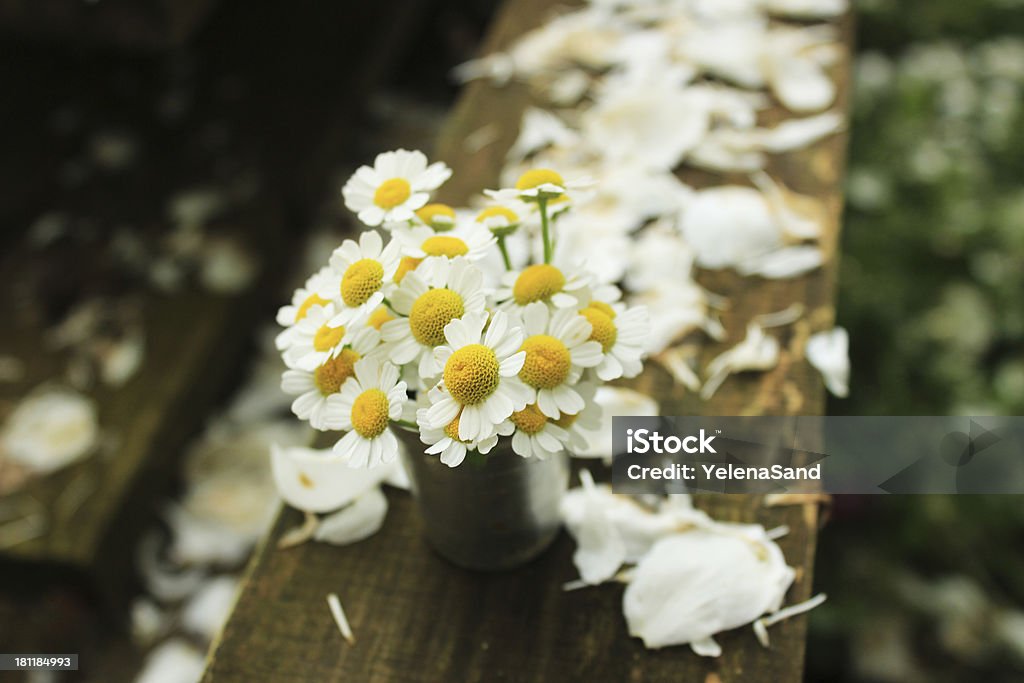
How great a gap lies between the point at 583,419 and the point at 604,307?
7 centimetres

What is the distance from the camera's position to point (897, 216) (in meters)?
1.51

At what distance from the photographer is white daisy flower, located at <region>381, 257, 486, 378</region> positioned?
47 cm

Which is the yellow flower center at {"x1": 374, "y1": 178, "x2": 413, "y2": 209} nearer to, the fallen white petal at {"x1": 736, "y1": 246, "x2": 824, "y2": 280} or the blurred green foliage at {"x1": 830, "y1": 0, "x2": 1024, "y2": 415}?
the fallen white petal at {"x1": 736, "y1": 246, "x2": 824, "y2": 280}

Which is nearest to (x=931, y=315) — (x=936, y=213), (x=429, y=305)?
(x=936, y=213)

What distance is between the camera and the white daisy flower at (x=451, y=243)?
49cm

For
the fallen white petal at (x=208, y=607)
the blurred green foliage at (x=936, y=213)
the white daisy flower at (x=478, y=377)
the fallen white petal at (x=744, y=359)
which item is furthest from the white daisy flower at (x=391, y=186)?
the blurred green foliage at (x=936, y=213)

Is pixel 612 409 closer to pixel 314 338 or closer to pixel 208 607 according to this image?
pixel 314 338

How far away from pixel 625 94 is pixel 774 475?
52 cm

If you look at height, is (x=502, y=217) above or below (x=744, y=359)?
above

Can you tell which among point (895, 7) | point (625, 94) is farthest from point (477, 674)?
point (895, 7)

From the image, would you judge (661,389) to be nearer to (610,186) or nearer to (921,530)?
(610,186)

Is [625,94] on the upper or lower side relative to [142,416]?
upper

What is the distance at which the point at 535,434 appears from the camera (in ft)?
1.53

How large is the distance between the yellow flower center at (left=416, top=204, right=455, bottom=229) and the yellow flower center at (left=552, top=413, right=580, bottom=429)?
0.46 ft
